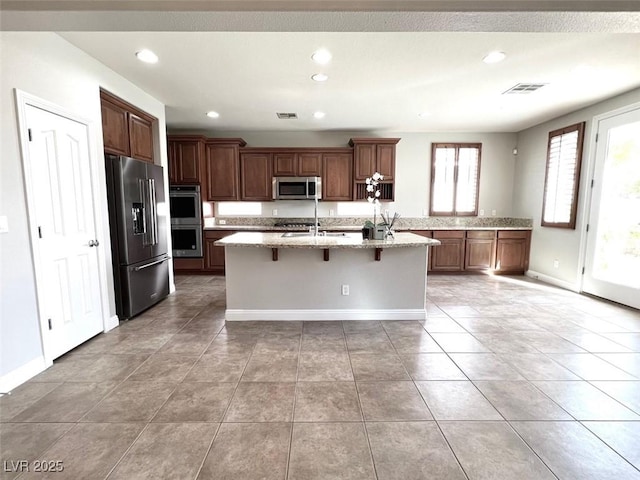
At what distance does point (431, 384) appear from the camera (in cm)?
211

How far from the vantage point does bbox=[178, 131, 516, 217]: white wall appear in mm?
5719

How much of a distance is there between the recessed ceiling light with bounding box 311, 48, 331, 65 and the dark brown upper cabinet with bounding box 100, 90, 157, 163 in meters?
2.19

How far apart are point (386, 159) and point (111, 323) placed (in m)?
4.76

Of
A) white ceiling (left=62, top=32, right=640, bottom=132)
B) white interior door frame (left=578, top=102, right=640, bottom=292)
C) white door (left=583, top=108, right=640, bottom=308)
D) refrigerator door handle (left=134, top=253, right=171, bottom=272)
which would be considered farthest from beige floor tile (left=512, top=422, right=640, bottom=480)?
refrigerator door handle (left=134, top=253, right=171, bottom=272)

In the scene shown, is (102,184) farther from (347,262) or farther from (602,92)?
(602,92)

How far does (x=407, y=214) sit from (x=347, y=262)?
3.08 metres

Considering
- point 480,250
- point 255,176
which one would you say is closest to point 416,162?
point 480,250

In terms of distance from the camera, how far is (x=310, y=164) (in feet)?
18.1

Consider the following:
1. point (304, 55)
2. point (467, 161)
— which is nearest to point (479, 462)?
point (304, 55)

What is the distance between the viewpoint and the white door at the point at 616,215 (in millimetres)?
3582

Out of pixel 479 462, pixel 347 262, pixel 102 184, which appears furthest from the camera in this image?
pixel 347 262

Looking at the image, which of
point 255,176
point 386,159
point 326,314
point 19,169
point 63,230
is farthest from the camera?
point 255,176

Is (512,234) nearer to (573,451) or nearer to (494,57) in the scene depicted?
(494,57)

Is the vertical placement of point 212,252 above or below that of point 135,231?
below
